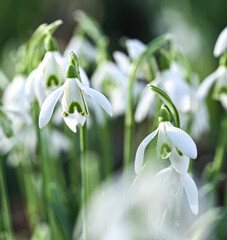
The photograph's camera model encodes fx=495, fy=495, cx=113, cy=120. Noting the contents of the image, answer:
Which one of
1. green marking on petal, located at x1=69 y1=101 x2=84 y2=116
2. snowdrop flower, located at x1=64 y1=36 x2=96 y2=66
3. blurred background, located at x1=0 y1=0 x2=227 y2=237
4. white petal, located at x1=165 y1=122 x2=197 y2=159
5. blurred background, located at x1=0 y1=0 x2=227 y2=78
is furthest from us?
blurred background, located at x1=0 y1=0 x2=227 y2=78

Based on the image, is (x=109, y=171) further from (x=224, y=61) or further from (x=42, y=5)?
(x=42, y=5)

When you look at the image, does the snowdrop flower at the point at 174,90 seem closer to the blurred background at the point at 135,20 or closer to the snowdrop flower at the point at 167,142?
the snowdrop flower at the point at 167,142

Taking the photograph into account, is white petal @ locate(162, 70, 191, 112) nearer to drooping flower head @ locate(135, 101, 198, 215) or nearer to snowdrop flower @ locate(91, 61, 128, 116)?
snowdrop flower @ locate(91, 61, 128, 116)

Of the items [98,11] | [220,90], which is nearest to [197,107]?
[220,90]

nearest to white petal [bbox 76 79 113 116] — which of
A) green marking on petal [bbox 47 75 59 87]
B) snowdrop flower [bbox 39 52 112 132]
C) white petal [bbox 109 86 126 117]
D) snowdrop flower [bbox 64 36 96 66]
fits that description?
snowdrop flower [bbox 39 52 112 132]

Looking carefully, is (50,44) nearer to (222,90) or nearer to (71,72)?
(71,72)

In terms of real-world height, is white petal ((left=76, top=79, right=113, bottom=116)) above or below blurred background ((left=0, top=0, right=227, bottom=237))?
above
